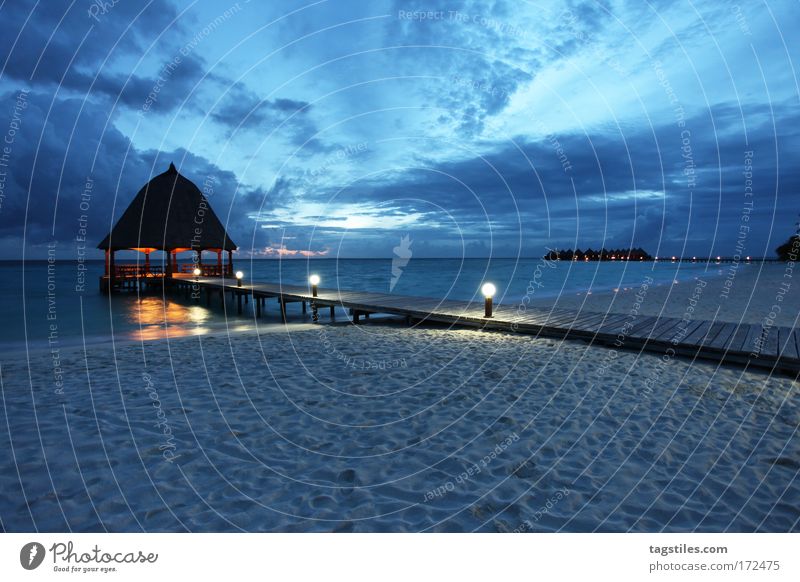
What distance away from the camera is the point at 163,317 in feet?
67.4

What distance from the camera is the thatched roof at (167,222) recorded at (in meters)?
31.0

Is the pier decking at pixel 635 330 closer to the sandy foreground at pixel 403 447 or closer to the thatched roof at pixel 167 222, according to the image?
the sandy foreground at pixel 403 447

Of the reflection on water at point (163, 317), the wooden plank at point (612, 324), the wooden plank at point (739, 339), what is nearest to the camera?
the wooden plank at point (739, 339)

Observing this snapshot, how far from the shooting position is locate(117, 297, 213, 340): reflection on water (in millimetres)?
15874

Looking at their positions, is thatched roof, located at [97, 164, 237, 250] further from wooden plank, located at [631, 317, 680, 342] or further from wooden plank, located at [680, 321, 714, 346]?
wooden plank, located at [680, 321, 714, 346]

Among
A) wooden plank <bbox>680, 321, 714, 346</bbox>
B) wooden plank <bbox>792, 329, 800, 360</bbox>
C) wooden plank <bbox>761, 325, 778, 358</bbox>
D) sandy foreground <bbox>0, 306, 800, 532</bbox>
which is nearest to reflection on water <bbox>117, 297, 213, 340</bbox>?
sandy foreground <bbox>0, 306, 800, 532</bbox>

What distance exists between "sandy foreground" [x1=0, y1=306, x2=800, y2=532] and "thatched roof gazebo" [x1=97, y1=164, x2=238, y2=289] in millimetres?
26353

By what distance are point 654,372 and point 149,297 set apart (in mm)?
32631

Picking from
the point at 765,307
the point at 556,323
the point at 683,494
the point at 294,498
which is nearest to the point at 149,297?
the point at 556,323

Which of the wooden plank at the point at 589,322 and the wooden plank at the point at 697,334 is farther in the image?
the wooden plank at the point at 589,322

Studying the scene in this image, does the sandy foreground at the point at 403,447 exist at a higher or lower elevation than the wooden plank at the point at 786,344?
lower
